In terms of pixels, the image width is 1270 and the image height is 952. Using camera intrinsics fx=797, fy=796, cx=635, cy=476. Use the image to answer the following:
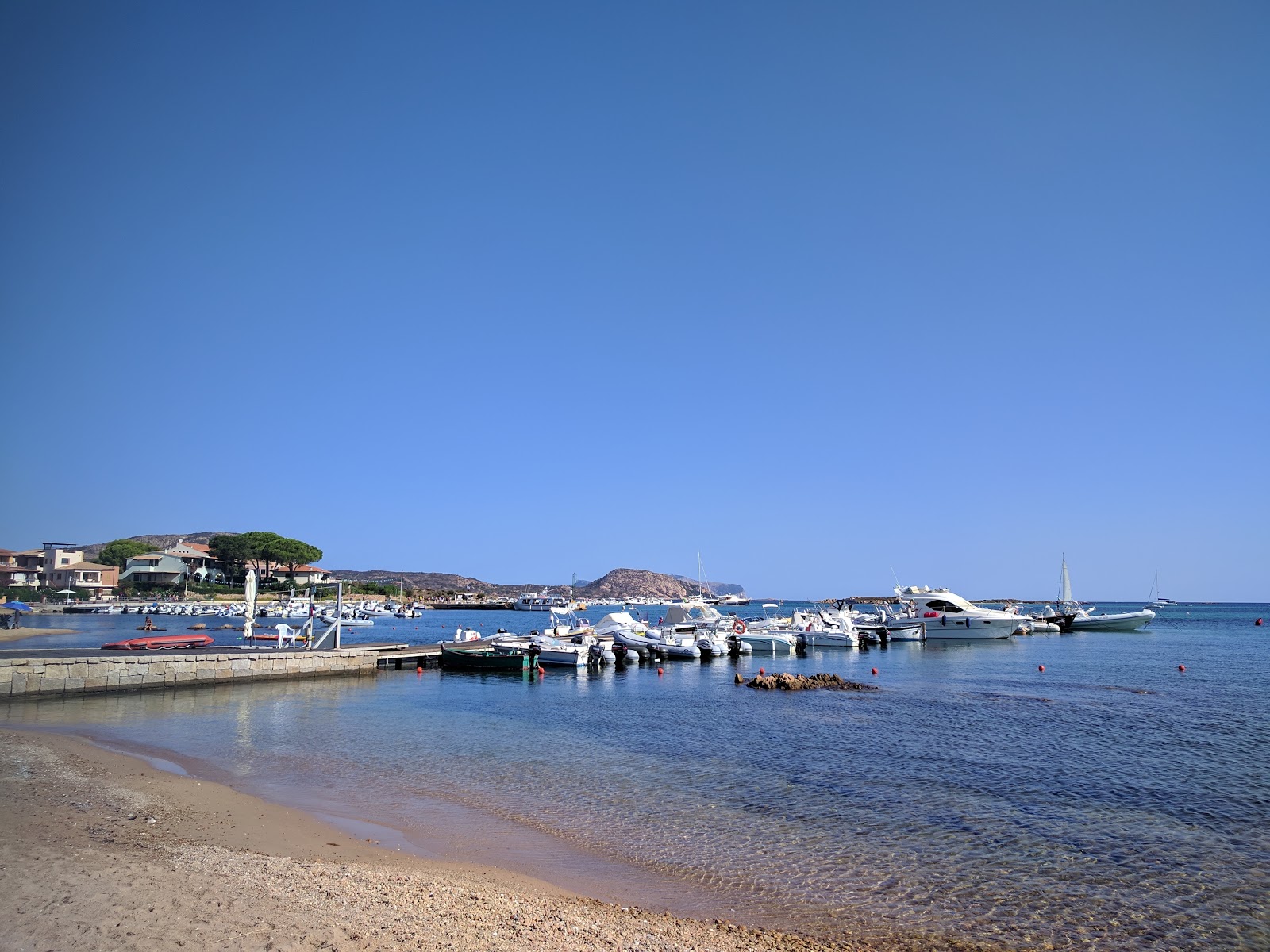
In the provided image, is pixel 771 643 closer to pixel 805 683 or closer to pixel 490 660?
pixel 805 683

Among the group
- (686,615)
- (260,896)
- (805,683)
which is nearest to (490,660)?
(805,683)

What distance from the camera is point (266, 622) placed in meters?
76.7

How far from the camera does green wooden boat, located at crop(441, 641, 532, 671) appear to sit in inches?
1676

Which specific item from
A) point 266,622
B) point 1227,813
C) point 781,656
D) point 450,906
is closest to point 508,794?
point 450,906

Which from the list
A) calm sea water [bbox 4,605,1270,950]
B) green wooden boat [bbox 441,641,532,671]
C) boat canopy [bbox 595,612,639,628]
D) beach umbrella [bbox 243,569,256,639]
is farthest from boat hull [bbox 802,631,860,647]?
beach umbrella [bbox 243,569,256,639]

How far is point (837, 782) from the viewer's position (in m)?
17.4

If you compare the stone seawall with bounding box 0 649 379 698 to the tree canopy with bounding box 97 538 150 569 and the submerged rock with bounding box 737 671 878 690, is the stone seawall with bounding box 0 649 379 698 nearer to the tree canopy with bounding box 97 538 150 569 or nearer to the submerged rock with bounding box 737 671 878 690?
the submerged rock with bounding box 737 671 878 690

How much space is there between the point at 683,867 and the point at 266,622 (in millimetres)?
74842

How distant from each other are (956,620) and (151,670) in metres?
59.2

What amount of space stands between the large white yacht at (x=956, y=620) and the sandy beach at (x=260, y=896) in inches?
2457

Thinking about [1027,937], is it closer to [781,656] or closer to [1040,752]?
[1040,752]

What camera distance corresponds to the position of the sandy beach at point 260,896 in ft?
24.6

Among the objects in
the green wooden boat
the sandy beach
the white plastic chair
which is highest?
the sandy beach

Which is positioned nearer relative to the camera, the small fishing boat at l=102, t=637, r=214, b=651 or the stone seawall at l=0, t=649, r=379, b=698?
the stone seawall at l=0, t=649, r=379, b=698
